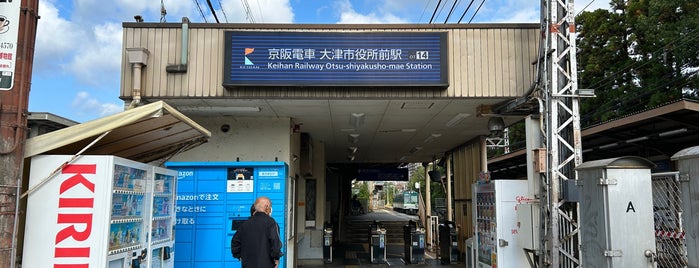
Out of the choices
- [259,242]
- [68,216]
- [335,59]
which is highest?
[335,59]

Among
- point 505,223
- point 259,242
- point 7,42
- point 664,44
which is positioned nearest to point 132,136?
point 7,42

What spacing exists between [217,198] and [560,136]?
200 inches

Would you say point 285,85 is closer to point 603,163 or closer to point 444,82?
point 444,82

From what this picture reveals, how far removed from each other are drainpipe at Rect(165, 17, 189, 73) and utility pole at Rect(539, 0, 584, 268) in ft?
16.1

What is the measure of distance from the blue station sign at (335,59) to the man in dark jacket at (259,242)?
7.88ft

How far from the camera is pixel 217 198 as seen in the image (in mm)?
7941

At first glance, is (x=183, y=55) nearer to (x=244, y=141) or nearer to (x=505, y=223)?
(x=244, y=141)

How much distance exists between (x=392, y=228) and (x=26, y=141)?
53.4ft

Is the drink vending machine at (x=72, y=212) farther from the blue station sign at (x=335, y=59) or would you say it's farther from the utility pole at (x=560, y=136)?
the utility pole at (x=560, y=136)

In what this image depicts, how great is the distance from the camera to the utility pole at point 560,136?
614 cm

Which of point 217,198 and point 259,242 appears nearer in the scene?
point 259,242

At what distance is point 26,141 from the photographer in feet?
14.5

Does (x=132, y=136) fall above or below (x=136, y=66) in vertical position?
below

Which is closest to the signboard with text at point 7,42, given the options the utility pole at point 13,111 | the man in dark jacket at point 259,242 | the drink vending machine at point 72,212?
Result: the utility pole at point 13,111
